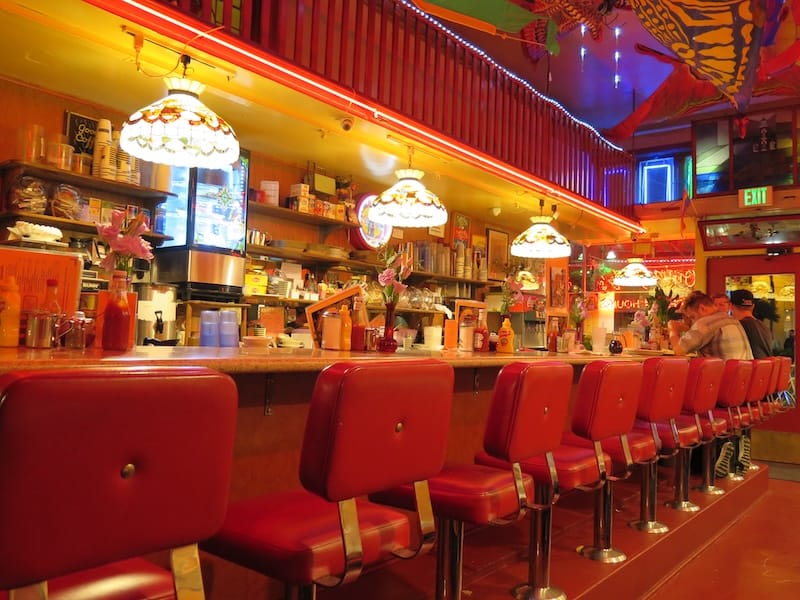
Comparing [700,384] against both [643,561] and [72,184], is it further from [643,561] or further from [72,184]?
[72,184]

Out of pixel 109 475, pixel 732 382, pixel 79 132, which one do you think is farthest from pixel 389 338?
pixel 79 132

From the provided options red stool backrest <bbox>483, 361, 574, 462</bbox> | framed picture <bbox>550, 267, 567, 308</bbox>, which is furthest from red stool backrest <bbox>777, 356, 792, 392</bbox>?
red stool backrest <bbox>483, 361, 574, 462</bbox>

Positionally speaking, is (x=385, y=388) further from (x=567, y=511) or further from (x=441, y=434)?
(x=567, y=511)

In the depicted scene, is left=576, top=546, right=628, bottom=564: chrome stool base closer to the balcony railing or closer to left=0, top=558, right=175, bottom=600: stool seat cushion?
left=0, top=558, right=175, bottom=600: stool seat cushion

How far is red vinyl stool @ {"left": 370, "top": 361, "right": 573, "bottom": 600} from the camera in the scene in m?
2.11

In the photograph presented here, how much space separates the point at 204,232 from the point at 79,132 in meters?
1.11

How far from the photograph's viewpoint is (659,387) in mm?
3330

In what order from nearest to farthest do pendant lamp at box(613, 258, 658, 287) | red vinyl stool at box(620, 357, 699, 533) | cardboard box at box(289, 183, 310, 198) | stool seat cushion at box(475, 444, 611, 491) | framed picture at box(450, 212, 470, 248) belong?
1. stool seat cushion at box(475, 444, 611, 491)
2. red vinyl stool at box(620, 357, 699, 533)
3. cardboard box at box(289, 183, 310, 198)
4. framed picture at box(450, 212, 470, 248)
5. pendant lamp at box(613, 258, 658, 287)

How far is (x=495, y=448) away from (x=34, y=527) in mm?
1457

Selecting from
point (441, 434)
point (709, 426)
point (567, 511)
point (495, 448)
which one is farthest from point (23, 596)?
point (709, 426)

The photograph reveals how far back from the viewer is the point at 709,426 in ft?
14.3

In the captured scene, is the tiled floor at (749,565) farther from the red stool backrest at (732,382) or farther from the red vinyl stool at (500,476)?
the red vinyl stool at (500,476)

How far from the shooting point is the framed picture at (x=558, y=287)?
9.84 metres

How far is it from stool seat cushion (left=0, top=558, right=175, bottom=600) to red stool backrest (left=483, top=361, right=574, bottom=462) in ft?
3.84
